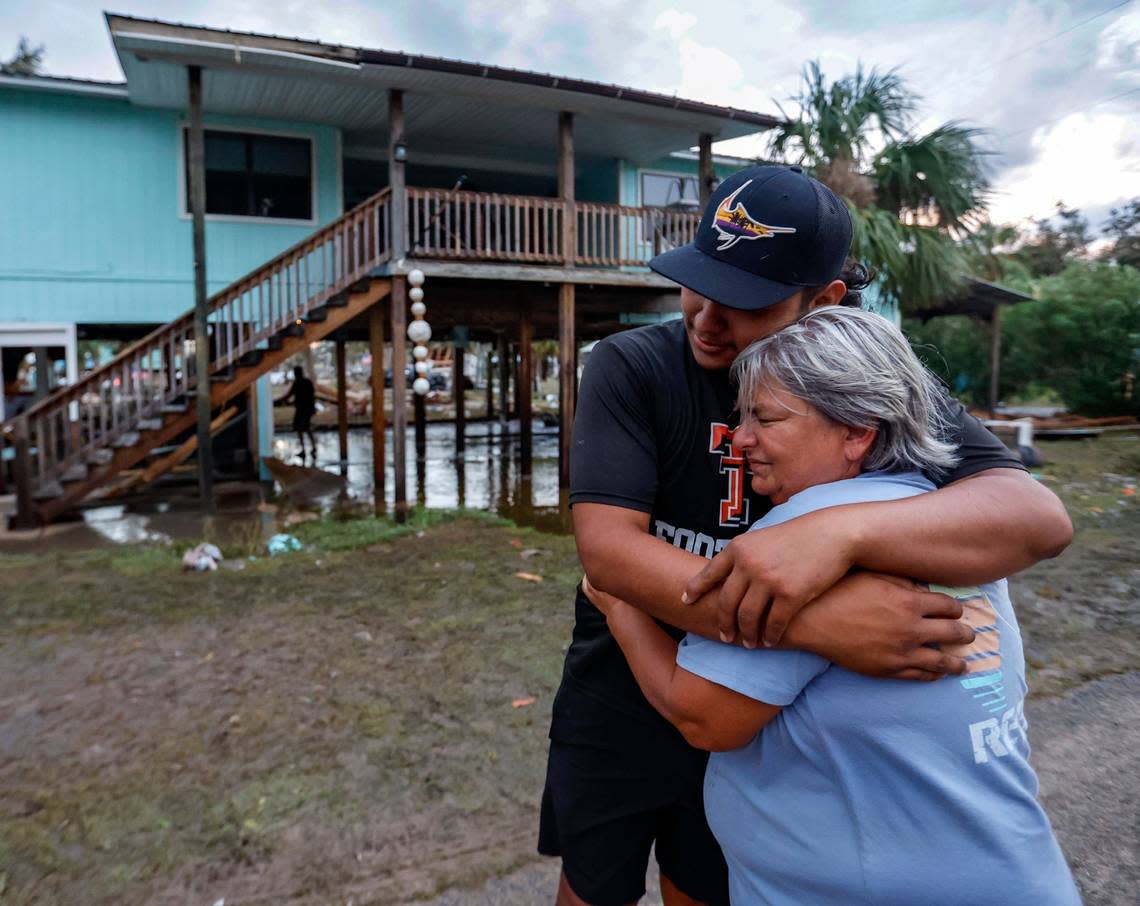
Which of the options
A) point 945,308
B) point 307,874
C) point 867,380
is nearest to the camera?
point 867,380

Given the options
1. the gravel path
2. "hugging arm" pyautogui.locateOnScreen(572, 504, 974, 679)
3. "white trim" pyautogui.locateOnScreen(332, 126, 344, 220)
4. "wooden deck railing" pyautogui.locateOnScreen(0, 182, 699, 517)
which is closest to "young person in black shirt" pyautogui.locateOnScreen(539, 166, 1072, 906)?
"hugging arm" pyautogui.locateOnScreen(572, 504, 974, 679)

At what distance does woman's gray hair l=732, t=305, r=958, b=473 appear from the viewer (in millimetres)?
1296

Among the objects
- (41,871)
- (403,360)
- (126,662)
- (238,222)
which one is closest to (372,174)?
(238,222)

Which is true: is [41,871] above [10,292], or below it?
below

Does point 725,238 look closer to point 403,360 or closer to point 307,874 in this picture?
point 307,874

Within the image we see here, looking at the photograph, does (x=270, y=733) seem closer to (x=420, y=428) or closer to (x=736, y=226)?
(x=736, y=226)

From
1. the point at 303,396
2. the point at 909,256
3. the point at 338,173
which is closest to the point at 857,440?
the point at 338,173

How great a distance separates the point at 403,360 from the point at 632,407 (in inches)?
365

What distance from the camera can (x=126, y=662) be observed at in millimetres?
4984

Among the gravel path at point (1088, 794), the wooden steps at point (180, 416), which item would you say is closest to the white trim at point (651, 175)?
the wooden steps at point (180, 416)

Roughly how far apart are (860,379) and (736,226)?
0.40 meters

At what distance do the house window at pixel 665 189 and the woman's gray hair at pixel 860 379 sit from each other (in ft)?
48.7

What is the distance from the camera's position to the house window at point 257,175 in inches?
479

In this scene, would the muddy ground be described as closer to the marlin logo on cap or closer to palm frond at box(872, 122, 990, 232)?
the marlin logo on cap
